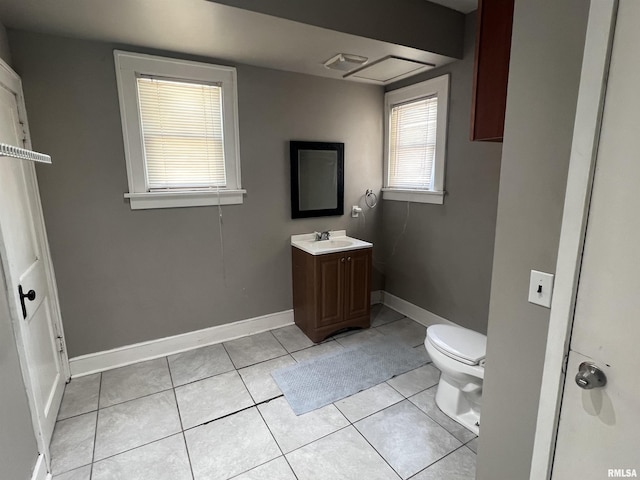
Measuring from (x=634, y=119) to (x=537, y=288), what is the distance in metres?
0.54

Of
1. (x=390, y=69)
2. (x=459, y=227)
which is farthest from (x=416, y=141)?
(x=459, y=227)

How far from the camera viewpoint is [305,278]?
2.96 metres

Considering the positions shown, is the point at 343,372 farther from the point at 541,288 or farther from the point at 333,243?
the point at 541,288

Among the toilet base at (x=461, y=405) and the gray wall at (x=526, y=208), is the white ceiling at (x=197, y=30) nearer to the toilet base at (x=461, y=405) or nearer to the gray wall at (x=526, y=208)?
the gray wall at (x=526, y=208)

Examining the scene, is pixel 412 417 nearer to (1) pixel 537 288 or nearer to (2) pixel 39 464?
(1) pixel 537 288

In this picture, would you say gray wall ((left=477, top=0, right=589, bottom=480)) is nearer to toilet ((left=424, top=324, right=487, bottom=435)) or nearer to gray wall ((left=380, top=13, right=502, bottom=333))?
toilet ((left=424, top=324, right=487, bottom=435))

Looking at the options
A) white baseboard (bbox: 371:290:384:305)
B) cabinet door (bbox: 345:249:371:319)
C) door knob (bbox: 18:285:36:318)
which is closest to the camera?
door knob (bbox: 18:285:36:318)

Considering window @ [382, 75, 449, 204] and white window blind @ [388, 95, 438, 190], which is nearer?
window @ [382, 75, 449, 204]

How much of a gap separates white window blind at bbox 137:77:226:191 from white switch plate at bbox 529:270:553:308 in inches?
92.4

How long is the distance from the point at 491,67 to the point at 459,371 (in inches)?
61.8

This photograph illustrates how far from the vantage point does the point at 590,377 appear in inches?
37.6

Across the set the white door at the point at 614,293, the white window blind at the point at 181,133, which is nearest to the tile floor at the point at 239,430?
the white door at the point at 614,293

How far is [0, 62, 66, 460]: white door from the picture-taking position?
5.16 feet

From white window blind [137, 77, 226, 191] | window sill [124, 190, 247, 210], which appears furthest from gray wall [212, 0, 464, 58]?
window sill [124, 190, 247, 210]
